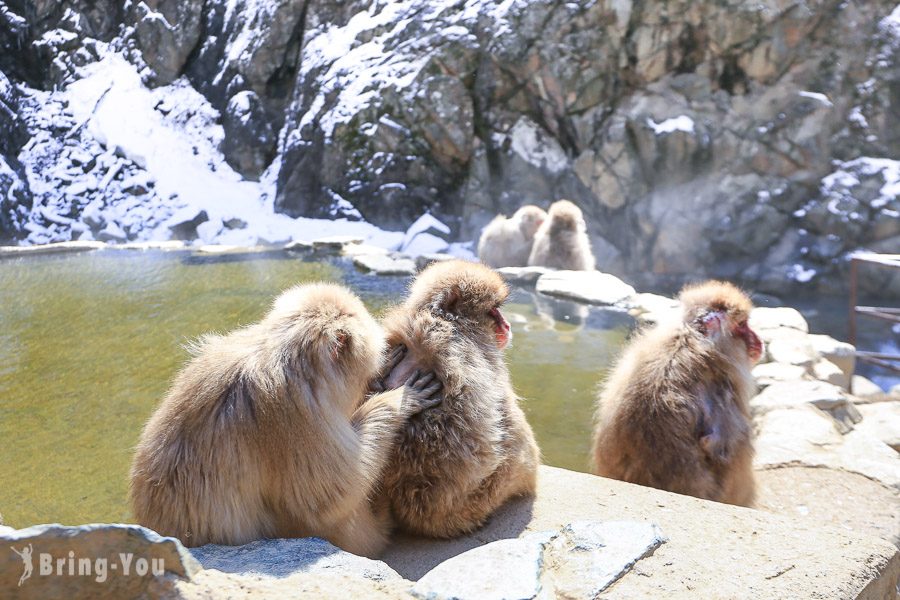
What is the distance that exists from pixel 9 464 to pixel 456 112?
408 inches

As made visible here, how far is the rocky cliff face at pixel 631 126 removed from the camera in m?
10.2

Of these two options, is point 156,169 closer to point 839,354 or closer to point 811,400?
point 839,354

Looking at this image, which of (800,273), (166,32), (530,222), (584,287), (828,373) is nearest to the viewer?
(828,373)

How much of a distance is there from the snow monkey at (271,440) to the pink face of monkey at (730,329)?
4.46 feet

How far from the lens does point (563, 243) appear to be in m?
7.05

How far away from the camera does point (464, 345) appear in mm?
2135

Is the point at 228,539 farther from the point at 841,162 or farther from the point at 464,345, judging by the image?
the point at 841,162

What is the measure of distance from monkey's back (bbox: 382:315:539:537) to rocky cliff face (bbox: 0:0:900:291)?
923cm

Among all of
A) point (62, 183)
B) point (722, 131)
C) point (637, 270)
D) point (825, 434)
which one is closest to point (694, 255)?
point (637, 270)

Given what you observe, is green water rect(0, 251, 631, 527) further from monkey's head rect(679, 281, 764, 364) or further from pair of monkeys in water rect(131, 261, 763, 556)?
monkey's head rect(679, 281, 764, 364)

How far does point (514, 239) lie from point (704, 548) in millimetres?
6338

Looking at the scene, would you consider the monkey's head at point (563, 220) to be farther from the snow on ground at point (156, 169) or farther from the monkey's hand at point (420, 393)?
the snow on ground at point (156, 169)

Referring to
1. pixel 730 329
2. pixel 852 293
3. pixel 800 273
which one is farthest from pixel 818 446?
pixel 800 273

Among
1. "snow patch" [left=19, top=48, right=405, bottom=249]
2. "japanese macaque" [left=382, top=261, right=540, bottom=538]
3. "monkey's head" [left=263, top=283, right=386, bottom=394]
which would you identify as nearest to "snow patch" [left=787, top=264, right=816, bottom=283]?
"snow patch" [left=19, top=48, right=405, bottom=249]
